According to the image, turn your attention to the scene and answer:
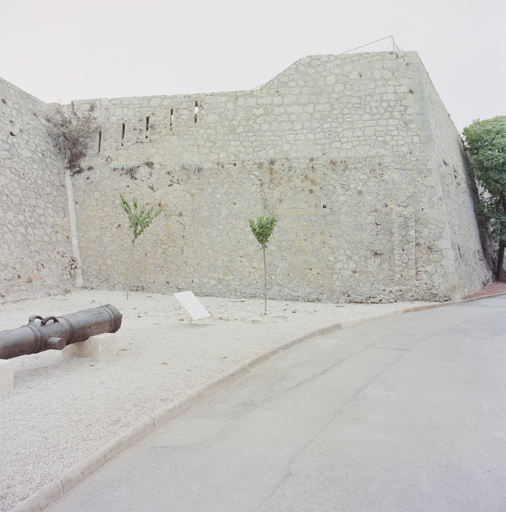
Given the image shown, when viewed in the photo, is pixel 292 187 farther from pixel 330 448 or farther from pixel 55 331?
pixel 330 448

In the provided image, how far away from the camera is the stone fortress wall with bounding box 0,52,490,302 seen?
11.7 meters

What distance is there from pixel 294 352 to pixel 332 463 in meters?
3.35

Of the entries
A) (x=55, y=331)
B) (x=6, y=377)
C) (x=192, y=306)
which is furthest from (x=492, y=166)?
(x=6, y=377)

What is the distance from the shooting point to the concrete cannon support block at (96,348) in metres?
5.28

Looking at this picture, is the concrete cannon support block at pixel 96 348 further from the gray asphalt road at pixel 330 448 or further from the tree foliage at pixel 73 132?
the tree foliage at pixel 73 132

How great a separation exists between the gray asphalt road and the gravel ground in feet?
0.99

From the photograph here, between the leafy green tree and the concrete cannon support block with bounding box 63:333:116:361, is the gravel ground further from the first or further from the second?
the leafy green tree

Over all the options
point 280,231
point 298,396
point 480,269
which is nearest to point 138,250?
Answer: point 280,231

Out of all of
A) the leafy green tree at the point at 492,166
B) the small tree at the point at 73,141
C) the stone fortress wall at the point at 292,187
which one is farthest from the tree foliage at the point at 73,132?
the leafy green tree at the point at 492,166

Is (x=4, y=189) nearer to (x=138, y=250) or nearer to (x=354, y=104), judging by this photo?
(x=138, y=250)

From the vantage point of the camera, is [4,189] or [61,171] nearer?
[4,189]

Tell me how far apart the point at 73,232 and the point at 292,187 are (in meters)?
7.98

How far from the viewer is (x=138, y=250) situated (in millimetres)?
13070

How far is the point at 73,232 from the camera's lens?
13594 millimetres
